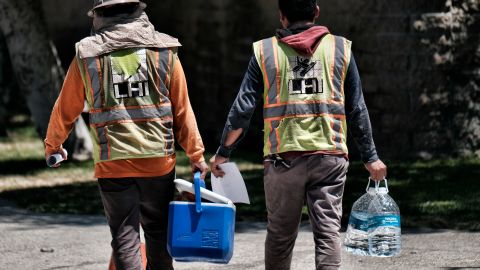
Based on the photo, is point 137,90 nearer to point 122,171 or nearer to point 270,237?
point 122,171

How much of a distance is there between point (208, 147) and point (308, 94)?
7846 mm

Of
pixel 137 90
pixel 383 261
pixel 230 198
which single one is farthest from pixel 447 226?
pixel 137 90

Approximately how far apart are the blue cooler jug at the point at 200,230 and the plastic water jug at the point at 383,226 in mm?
749

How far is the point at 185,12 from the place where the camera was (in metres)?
15.1

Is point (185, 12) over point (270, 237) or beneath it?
beneath

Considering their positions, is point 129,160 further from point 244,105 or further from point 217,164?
point 244,105

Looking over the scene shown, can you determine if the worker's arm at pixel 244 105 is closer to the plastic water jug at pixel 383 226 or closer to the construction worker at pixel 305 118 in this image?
the construction worker at pixel 305 118

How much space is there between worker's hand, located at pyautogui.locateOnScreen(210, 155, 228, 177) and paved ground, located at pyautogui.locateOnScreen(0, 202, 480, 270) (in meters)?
1.53

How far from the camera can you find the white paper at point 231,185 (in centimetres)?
586

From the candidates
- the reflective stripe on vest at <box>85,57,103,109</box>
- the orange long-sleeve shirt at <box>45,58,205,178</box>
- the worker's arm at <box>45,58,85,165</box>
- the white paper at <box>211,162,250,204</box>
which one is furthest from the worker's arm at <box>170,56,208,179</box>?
the worker's arm at <box>45,58,85,165</box>

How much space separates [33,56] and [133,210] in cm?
663

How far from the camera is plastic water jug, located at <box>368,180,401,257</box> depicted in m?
5.76

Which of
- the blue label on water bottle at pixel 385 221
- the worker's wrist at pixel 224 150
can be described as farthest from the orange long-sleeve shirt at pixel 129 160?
the blue label on water bottle at pixel 385 221

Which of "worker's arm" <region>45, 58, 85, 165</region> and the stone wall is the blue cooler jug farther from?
the stone wall
